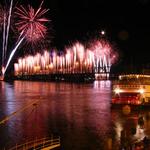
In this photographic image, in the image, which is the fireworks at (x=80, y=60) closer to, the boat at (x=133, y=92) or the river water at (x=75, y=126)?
the boat at (x=133, y=92)

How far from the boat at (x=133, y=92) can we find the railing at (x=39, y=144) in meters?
12.3

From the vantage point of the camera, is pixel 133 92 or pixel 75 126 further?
pixel 133 92

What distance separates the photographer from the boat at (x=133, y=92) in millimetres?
28453

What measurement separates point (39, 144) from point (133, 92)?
14.6 meters

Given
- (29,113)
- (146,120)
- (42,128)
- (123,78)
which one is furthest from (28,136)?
(123,78)

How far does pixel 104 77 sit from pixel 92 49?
39.1 feet

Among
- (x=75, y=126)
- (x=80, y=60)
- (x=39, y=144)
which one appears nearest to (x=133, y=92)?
(x=75, y=126)

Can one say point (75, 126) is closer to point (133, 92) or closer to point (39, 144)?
point (39, 144)

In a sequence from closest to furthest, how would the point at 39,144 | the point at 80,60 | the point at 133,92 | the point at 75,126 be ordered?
1. the point at 39,144
2. the point at 75,126
3. the point at 133,92
4. the point at 80,60

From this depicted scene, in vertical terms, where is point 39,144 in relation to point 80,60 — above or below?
below

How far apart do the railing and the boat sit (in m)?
12.3

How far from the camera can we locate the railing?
49.5 ft

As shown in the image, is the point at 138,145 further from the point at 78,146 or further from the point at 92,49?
the point at 92,49

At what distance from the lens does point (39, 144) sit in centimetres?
1574
